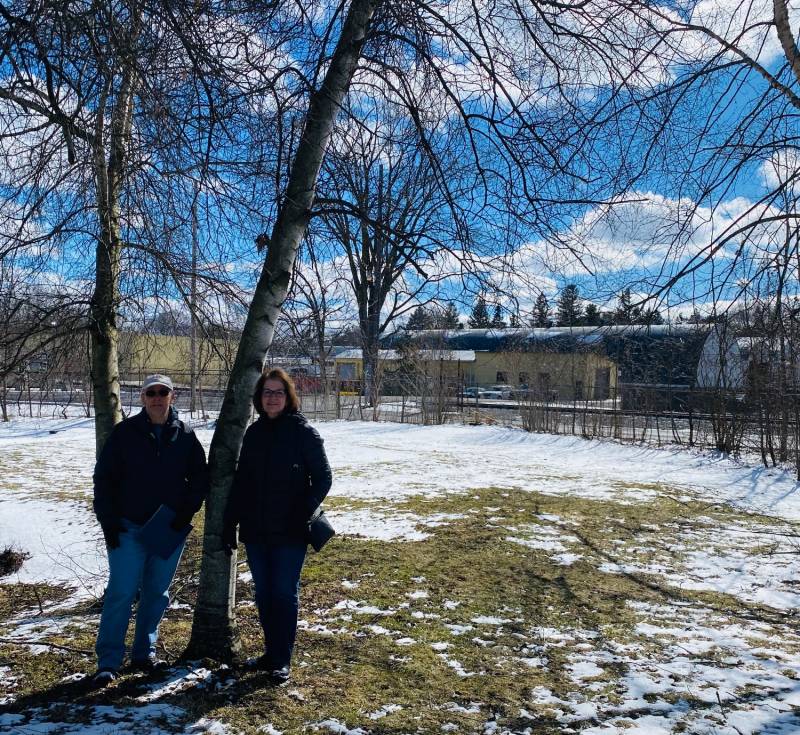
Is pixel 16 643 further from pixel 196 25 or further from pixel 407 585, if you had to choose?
pixel 196 25

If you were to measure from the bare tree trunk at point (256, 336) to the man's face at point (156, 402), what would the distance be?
31 centimetres

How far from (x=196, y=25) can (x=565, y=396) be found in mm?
17530

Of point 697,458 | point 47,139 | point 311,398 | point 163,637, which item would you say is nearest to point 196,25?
point 47,139

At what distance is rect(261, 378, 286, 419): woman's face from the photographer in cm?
367

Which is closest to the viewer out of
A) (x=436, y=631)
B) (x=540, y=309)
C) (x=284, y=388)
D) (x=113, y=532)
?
(x=113, y=532)

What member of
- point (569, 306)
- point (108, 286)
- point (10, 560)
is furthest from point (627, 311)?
point (10, 560)

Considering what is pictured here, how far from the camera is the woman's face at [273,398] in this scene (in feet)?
12.0

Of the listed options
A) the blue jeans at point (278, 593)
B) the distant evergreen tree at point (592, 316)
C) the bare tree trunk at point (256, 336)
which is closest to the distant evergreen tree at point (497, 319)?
the distant evergreen tree at point (592, 316)

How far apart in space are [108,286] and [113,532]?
199 cm

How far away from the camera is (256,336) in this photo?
3.84 metres

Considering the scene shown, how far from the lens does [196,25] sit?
316 cm

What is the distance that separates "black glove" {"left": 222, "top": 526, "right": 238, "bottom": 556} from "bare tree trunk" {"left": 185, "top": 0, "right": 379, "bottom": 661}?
4 centimetres

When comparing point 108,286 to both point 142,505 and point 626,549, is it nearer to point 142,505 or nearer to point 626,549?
point 142,505

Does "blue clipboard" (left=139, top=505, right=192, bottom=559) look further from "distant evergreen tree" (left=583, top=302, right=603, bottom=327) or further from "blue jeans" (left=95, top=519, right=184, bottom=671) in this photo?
"distant evergreen tree" (left=583, top=302, right=603, bottom=327)
